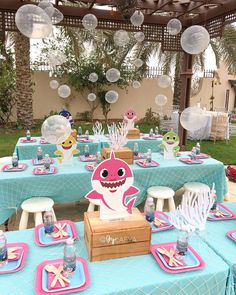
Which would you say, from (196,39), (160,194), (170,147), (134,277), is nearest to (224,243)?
(134,277)

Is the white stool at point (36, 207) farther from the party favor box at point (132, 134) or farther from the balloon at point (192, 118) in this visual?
the party favor box at point (132, 134)

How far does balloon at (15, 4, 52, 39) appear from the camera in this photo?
318cm

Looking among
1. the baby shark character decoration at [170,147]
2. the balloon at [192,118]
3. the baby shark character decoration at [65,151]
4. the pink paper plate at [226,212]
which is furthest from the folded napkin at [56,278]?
the balloon at [192,118]

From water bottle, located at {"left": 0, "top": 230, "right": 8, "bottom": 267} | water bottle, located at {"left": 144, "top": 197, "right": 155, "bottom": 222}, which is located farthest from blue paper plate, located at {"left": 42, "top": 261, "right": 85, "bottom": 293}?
water bottle, located at {"left": 144, "top": 197, "right": 155, "bottom": 222}

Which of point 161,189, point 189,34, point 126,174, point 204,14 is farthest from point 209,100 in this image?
point 126,174

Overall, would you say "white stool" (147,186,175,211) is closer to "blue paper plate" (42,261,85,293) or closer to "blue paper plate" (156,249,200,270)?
"blue paper plate" (156,249,200,270)

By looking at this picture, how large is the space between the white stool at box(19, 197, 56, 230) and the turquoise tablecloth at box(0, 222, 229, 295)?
1231 mm

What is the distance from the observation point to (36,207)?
295 centimetres

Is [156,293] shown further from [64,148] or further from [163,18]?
[163,18]

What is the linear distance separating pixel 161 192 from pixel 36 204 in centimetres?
143

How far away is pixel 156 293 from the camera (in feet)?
4.88

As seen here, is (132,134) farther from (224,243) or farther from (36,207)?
(224,243)

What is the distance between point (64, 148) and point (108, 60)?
7987 mm

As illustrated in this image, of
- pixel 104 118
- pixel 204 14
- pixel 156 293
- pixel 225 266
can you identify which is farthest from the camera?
pixel 104 118
